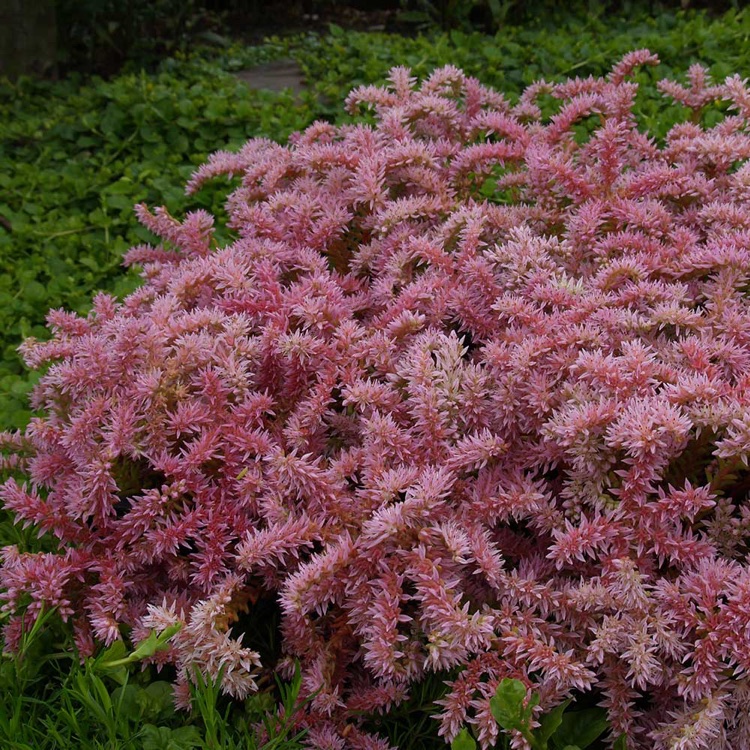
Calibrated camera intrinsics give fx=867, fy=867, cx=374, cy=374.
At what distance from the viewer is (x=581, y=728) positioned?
1.49 m

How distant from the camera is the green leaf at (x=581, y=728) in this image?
57.9 inches

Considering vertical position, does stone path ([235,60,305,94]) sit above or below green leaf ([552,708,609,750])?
above

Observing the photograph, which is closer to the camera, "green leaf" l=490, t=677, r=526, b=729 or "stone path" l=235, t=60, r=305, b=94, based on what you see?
"green leaf" l=490, t=677, r=526, b=729

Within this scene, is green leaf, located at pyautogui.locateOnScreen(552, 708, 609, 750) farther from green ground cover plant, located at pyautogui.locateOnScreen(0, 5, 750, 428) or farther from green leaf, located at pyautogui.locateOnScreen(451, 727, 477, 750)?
green ground cover plant, located at pyautogui.locateOnScreen(0, 5, 750, 428)

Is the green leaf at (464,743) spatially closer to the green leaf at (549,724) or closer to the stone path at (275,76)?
the green leaf at (549,724)

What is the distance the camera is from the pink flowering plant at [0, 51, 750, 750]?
4.63 ft

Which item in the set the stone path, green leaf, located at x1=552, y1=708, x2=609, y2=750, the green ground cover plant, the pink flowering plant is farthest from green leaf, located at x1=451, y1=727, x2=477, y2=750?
the stone path

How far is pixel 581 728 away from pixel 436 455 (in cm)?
53

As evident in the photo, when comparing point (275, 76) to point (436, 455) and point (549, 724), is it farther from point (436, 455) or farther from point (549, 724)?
point (549, 724)

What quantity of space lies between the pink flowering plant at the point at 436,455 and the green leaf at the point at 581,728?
40 mm

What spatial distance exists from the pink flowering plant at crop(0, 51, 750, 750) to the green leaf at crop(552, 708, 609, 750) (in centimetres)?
4

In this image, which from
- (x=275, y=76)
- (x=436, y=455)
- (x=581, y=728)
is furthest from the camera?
(x=275, y=76)

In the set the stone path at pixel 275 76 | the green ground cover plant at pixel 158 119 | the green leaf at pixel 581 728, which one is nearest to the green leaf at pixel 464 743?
the green leaf at pixel 581 728

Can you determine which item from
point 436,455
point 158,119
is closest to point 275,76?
point 158,119
